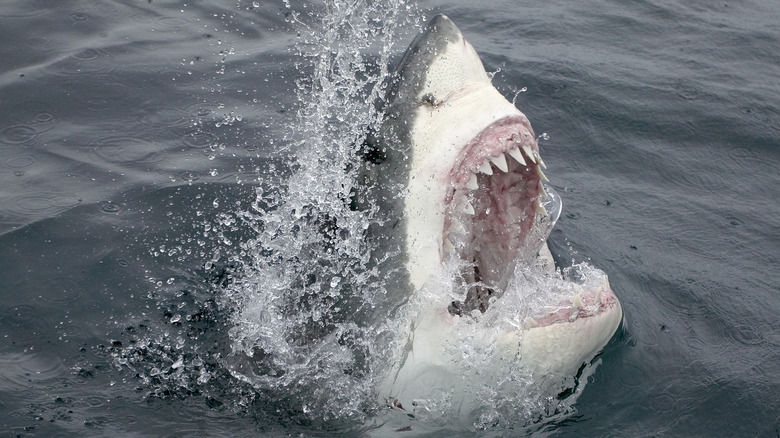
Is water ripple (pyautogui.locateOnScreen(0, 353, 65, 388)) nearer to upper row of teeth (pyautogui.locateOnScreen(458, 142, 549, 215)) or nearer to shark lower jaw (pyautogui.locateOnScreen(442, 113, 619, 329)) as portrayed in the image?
shark lower jaw (pyautogui.locateOnScreen(442, 113, 619, 329))

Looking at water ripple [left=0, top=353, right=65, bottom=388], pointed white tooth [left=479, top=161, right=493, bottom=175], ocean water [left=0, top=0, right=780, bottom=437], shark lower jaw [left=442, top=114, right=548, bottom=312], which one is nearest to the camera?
pointed white tooth [left=479, top=161, right=493, bottom=175]

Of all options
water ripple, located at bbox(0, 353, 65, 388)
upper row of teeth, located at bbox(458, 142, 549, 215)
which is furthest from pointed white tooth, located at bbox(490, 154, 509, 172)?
water ripple, located at bbox(0, 353, 65, 388)

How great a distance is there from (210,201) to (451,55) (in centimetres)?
235

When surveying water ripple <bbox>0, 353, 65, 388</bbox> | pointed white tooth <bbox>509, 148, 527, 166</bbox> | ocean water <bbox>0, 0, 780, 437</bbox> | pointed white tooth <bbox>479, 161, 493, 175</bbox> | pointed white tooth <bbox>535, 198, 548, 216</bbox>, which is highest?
pointed white tooth <bbox>509, 148, 527, 166</bbox>

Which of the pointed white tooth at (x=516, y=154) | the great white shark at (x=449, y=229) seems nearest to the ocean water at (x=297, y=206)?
the great white shark at (x=449, y=229)

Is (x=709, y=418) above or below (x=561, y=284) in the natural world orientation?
below

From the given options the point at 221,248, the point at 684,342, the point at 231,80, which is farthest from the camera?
the point at 231,80

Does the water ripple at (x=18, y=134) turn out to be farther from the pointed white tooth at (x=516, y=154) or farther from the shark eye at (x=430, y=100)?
the pointed white tooth at (x=516, y=154)

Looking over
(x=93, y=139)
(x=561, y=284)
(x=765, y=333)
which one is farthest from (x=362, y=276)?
(x=93, y=139)

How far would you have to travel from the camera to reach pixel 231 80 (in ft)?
20.8

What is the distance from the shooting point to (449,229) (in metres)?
2.90

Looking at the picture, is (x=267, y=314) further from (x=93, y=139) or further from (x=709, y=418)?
(x=93, y=139)

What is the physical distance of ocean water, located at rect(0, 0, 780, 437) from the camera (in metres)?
3.28

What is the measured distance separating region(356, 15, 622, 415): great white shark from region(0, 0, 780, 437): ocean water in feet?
Result: 0.47
